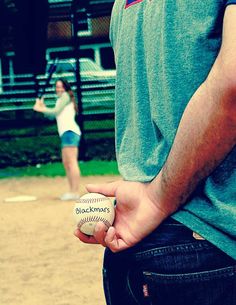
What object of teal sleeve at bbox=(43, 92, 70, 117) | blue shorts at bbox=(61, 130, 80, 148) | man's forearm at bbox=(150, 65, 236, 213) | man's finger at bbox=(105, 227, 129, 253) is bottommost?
blue shorts at bbox=(61, 130, 80, 148)

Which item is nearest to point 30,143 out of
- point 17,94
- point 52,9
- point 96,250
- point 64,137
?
point 17,94

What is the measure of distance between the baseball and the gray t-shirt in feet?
0.36

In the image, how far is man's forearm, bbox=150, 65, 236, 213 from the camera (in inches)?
56.6

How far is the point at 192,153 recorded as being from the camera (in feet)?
4.90

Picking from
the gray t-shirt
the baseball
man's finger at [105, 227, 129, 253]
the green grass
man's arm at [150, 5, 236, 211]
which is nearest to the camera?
man's arm at [150, 5, 236, 211]

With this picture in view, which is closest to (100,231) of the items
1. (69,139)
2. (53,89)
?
(69,139)

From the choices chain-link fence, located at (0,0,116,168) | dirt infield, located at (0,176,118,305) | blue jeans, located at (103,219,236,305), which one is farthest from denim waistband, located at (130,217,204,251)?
chain-link fence, located at (0,0,116,168)

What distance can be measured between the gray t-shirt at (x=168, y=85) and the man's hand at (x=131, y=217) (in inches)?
1.4

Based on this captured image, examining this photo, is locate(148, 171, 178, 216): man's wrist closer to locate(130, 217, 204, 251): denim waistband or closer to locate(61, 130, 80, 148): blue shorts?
locate(130, 217, 204, 251): denim waistband

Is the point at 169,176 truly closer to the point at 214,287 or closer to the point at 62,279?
the point at 214,287

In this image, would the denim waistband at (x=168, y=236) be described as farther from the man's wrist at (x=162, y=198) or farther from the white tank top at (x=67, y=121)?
the white tank top at (x=67, y=121)

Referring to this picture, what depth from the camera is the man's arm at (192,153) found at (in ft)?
4.69

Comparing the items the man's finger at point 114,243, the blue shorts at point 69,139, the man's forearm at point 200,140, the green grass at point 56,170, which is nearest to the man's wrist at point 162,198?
the man's forearm at point 200,140

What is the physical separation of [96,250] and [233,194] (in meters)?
4.88
